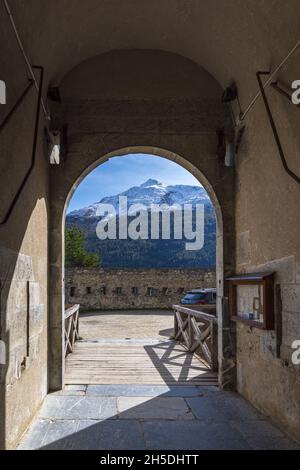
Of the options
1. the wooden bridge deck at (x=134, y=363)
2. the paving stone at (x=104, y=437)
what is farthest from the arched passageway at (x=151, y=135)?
the wooden bridge deck at (x=134, y=363)

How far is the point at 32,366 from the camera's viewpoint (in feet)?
13.1

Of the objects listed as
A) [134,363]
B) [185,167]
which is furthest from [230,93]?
[134,363]

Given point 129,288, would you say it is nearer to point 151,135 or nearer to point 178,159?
point 178,159

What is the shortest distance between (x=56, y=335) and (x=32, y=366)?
0.97 metres

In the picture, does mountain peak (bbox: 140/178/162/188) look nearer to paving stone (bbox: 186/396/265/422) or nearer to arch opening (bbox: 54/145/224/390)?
arch opening (bbox: 54/145/224/390)

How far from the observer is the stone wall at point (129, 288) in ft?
58.7

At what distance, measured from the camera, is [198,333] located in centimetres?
714

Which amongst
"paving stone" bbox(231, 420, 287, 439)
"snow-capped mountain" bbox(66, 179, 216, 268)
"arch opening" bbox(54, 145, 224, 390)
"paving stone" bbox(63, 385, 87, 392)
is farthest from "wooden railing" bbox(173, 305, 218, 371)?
"snow-capped mountain" bbox(66, 179, 216, 268)

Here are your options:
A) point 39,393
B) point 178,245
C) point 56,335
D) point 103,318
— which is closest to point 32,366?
point 39,393

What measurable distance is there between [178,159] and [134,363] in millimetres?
3144

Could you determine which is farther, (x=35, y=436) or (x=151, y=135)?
(x=151, y=135)

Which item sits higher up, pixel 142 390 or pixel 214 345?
pixel 214 345
